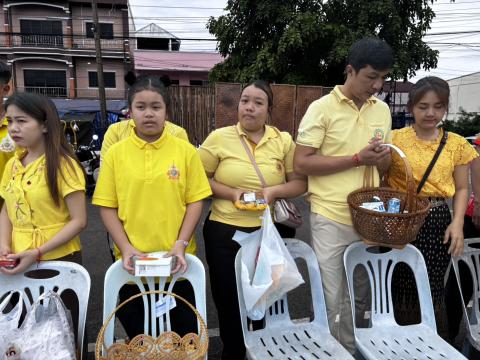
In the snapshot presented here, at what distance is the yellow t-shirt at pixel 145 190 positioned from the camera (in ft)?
5.92

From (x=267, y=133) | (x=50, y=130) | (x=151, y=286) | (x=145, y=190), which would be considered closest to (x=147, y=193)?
(x=145, y=190)

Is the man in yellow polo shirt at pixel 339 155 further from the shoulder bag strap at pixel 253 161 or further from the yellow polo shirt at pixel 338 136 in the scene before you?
the shoulder bag strap at pixel 253 161

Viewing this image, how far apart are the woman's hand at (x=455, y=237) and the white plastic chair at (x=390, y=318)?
0.19 meters

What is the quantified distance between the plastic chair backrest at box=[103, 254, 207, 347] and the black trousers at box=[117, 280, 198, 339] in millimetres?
65

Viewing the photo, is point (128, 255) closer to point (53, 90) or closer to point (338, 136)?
point (338, 136)

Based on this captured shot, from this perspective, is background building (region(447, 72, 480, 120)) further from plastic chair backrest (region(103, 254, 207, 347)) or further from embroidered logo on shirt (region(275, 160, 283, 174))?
plastic chair backrest (region(103, 254, 207, 347))

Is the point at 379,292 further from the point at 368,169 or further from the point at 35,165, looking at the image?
the point at 35,165

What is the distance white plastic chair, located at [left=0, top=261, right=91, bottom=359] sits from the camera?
1.76 m

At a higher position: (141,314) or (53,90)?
(53,90)

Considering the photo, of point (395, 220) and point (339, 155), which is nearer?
point (395, 220)

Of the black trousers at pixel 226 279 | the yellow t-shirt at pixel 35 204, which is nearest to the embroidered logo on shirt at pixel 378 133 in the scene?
the black trousers at pixel 226 279

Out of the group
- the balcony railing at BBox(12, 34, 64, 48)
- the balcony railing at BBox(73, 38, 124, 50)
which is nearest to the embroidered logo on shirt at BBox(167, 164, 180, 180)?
the balcony railing at BBox(73, 38, 124, 50)

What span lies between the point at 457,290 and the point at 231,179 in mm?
1645

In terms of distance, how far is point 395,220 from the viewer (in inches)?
67.6
